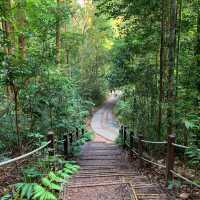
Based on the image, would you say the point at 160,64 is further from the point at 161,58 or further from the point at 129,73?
the point at 129,73

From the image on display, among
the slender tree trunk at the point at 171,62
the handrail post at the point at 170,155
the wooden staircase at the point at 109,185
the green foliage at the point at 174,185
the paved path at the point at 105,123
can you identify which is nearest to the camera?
the wooden staircase at the point at 109,185

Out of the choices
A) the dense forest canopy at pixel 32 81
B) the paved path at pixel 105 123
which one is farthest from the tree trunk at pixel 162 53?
the paved path at pixel 105 123

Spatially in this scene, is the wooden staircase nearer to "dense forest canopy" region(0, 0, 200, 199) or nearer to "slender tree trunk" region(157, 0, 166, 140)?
"dense forest canopy" region(0, 0, 200, 199)

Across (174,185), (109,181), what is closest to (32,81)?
(109,181)

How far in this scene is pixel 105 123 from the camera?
2339 centimetres

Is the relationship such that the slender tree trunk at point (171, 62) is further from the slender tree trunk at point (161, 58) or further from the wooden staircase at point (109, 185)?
the wooden staircase at point (109, 185)

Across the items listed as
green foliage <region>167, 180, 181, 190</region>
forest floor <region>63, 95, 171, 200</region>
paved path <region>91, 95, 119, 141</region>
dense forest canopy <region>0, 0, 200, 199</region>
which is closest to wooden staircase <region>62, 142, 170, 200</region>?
forest floor <region>63, 95, 171, 200</region>

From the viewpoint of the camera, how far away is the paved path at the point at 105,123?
1968 cm

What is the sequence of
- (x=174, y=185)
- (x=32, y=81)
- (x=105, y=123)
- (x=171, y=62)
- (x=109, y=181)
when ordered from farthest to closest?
(x=105, y=123), (x=32, y=81), (x=171, y=62), (x=109, y=181), (x=174, y=185)

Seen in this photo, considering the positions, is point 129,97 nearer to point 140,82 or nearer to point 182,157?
point 140,82

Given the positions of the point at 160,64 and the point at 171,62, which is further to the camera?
the point at 160,64

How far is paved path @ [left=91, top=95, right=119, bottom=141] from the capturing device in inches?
775

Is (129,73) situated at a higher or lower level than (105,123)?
higher

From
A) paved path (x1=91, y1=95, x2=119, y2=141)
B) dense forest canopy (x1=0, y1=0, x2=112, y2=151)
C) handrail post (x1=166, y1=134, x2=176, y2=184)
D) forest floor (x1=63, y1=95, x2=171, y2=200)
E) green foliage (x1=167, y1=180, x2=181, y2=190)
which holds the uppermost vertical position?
dense forest canopy (x1=0, y1=0, x2=112, y2=151)
